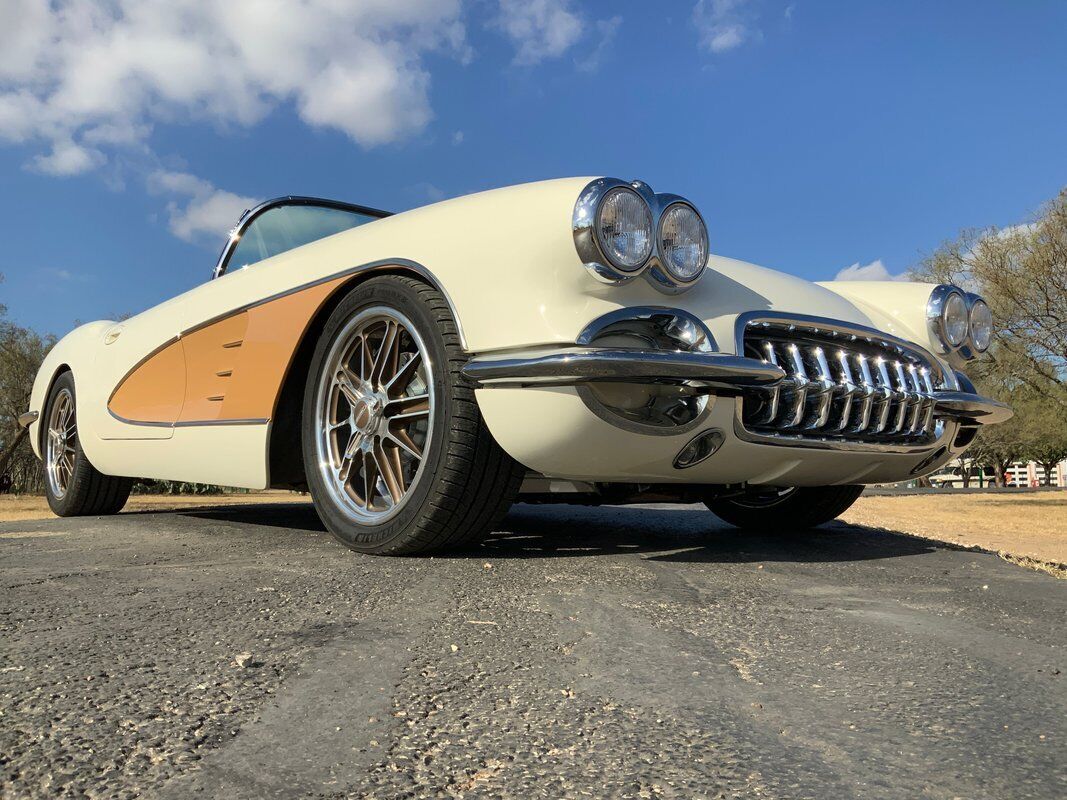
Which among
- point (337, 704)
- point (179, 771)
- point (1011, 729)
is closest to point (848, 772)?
point (1011, 729)

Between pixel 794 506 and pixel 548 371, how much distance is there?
6.82 feet

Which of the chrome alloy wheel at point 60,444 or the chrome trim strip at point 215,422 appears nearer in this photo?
the chrome trim strip at point 215,422

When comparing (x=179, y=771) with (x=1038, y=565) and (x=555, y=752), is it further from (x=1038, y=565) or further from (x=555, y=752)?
(x=1038, y=565)

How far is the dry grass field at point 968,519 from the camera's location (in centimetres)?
760

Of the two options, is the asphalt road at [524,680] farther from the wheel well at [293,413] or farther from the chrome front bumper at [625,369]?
the wheel well at [293,413]

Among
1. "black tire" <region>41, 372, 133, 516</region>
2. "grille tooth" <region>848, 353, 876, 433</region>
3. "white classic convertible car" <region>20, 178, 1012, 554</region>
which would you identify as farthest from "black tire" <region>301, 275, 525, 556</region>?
"black tire" <region>41, 372, 133, 516</region>

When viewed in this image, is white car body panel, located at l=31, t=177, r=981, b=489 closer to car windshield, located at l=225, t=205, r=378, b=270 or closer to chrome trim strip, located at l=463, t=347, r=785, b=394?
chrome trim strip, located at l=463, t=347, r=785, b=394

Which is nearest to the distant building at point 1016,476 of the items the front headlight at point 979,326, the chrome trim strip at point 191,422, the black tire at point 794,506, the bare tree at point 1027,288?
the bare tree at point 1027,288

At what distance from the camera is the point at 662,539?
3197mm

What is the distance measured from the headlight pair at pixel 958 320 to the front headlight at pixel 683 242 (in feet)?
4.33

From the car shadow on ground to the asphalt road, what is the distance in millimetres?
256

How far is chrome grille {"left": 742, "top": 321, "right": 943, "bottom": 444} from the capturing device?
2.46 metres

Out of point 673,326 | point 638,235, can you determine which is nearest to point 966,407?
point 673,326

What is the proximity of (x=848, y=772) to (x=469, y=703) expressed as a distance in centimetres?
53
